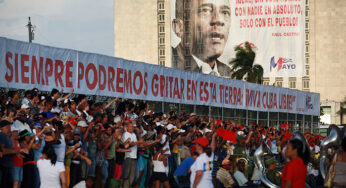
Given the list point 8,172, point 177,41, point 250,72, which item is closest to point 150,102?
point 8,172

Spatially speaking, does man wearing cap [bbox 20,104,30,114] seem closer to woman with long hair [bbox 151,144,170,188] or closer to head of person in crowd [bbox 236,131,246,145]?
woman with long hair [bbox 151,144,170,188]

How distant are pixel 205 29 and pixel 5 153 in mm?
75623

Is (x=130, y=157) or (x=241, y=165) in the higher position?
(x=130, y=157)

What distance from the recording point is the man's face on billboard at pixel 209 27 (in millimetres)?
86938

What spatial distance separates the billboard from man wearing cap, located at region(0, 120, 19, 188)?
71.7 metres

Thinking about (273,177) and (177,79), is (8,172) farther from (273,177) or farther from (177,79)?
(177,79)

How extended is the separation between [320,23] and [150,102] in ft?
288

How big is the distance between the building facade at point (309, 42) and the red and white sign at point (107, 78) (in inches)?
2808

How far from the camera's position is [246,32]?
87.7m

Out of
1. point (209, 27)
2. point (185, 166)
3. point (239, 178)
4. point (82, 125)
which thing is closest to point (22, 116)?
point (82, 125)

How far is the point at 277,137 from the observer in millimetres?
27859

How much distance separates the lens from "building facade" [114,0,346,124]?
105125 millimetres

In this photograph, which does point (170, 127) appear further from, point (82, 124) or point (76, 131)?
point (76, 131)

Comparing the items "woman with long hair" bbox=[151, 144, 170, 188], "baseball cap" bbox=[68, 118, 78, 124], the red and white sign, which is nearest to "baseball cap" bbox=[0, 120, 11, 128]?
"baseball cap" bbox=[68, 118, 78, 124]
